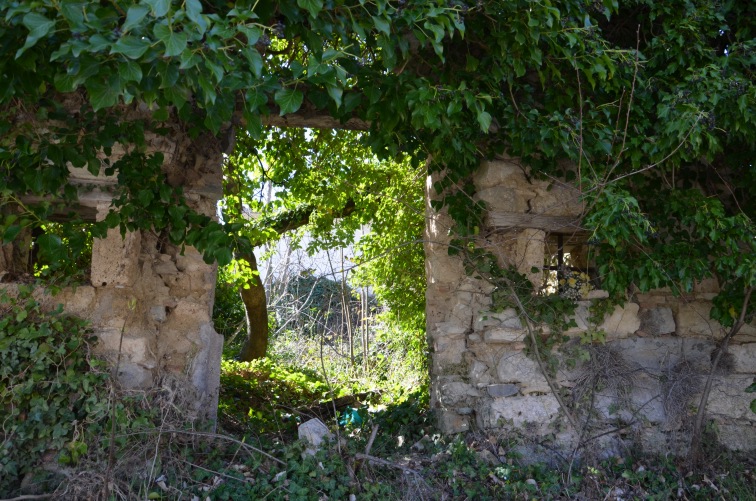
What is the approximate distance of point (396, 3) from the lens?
9.55 ft

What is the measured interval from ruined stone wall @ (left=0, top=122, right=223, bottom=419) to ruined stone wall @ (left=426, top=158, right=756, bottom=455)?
1.45 m

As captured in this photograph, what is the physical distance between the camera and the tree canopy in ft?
8.31

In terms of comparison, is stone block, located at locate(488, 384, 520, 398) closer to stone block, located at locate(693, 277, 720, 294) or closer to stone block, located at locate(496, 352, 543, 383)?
stone block, located at locate(496, 352, 543, 383)

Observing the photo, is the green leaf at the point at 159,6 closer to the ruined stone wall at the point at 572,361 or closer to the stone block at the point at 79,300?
the stone block at the point at 79,300

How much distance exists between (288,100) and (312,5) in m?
0.34

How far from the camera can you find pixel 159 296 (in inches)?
156

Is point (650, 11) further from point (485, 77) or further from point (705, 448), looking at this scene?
point (705, 448)

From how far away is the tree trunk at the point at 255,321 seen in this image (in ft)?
25.7

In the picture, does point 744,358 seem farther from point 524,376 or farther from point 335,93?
point 335,93

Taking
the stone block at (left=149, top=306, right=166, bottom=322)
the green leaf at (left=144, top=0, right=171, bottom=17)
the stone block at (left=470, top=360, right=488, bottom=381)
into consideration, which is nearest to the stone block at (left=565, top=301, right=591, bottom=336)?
the stone block at (left=470, top=360, right=488, bottom=381)

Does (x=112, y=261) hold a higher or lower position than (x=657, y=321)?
higher

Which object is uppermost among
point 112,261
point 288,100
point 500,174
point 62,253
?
point 288,100

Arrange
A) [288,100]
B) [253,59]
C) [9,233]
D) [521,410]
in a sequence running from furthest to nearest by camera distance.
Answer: [521,410] → [9,233] → [288,100] → [253,59]

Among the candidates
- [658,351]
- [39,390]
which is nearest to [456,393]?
[658,351]
